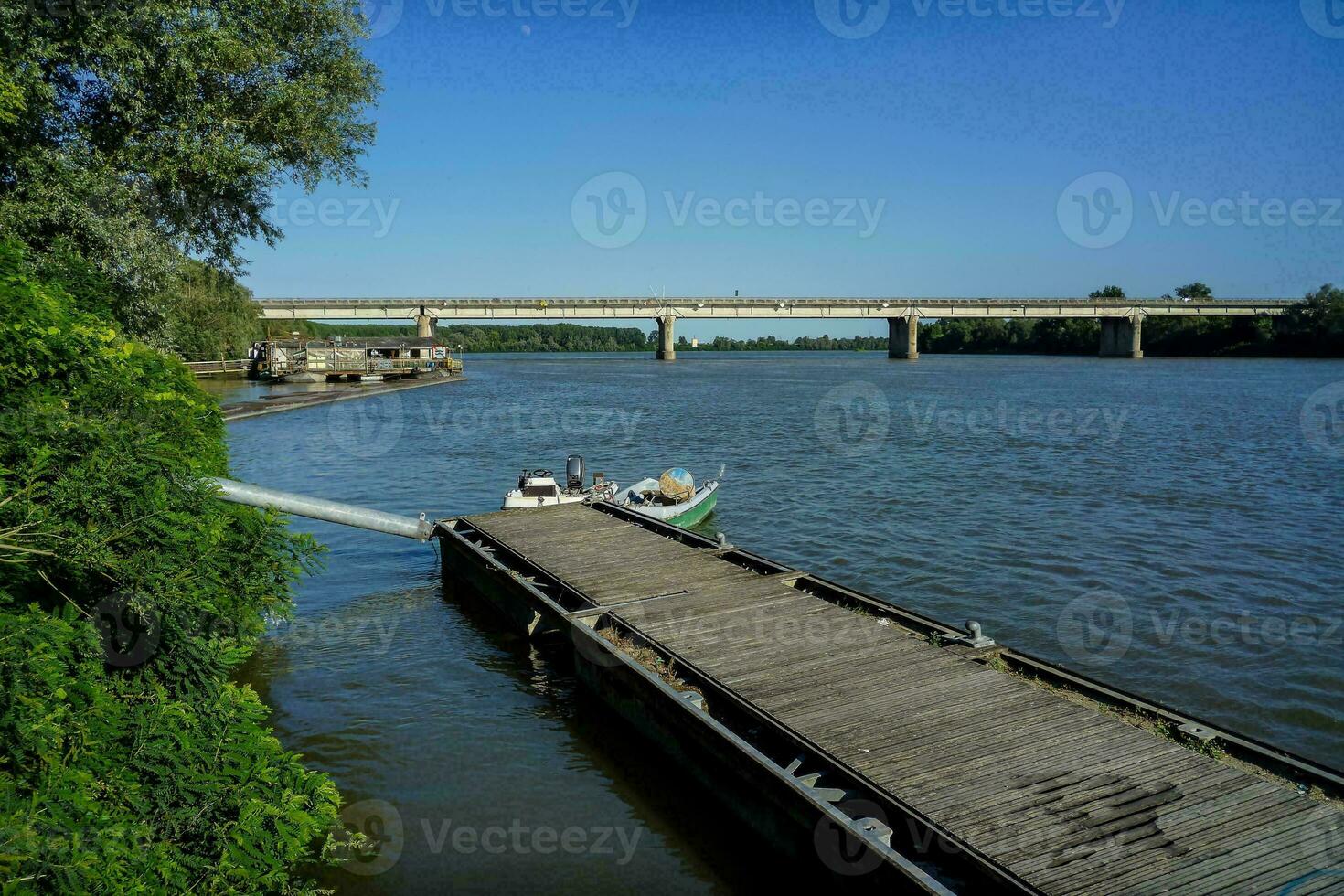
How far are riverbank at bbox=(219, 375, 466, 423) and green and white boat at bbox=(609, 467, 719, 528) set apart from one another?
818 inches

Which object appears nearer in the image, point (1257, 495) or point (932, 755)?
point (932, 755)

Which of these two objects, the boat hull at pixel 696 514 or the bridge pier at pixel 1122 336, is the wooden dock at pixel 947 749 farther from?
the bridge pier at pixel 1122 336

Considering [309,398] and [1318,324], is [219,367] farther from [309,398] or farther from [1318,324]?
[1318,324]

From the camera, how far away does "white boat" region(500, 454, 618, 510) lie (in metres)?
20.4

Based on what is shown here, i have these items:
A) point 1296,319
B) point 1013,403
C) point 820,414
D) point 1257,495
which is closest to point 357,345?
point 820,414

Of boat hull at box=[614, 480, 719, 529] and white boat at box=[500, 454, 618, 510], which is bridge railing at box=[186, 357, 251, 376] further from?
boat hull at box=[614, 480, 719, 529]

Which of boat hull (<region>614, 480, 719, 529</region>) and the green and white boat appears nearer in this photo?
boat hull (<region>614, 480, 719, 529</region>)

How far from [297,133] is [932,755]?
15.9 meters

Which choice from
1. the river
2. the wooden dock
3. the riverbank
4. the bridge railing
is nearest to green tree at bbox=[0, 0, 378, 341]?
the river

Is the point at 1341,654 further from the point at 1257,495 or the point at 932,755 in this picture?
the point at 1257,495

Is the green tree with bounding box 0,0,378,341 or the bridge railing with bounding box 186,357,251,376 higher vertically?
the green tree with bounding box 0,0,378,341

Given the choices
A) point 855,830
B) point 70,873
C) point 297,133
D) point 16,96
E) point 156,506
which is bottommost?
point 855,830

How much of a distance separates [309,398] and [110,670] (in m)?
61.6

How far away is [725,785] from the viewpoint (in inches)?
335
